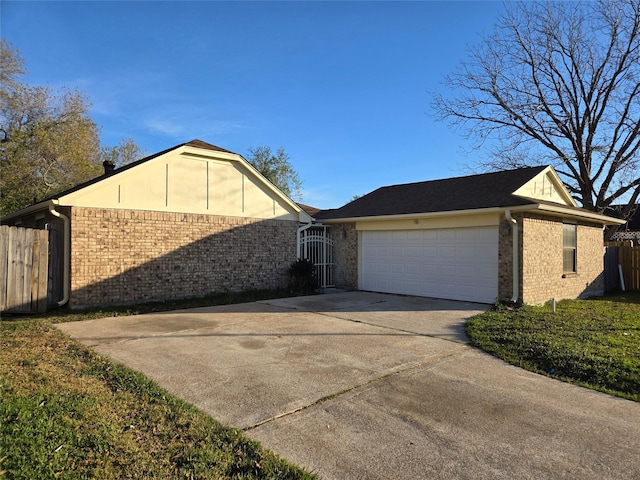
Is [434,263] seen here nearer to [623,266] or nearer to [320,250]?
[320,250]

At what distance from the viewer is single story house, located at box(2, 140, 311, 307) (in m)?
10.2

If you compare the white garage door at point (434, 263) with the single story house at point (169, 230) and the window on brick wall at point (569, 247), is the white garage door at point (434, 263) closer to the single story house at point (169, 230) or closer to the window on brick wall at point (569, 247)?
the single story house at point (169, 230)

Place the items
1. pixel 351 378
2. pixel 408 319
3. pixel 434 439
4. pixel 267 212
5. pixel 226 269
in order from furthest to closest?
pixel 267 212 → pixel 226 269 → pixel 408 319 → pixel 351 378 → pixel 434 439

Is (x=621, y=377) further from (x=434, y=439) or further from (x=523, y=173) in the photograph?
(x=523, y=173)

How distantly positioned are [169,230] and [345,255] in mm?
6465

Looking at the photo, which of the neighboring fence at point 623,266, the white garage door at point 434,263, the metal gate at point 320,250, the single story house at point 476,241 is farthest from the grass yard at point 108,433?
the neighboring fence at point 623,266

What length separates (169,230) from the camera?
38.6ft

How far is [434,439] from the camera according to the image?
11.6 feet

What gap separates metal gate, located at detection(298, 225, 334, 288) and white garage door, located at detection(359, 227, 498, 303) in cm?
164

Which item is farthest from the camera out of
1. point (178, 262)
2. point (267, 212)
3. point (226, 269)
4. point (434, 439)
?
point (267, 212)

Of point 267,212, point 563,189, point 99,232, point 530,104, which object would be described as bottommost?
point 99,232

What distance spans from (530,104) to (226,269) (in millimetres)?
20123

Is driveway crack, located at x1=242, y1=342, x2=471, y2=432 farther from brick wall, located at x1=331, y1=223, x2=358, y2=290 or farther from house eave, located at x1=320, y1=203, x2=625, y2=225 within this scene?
brick wall, located at x1=331, y1=223, x2=358, y2=290

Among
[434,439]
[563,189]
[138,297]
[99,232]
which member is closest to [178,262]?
[138,297]
